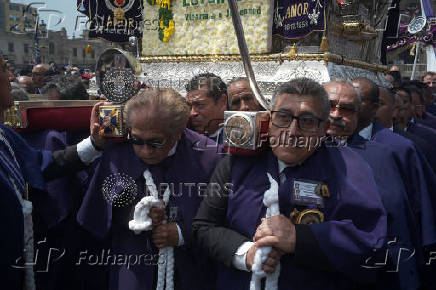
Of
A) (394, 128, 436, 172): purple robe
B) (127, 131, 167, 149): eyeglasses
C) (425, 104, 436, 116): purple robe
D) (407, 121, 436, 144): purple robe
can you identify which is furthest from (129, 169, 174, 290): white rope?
(425, 104, 436, 116): purple robe

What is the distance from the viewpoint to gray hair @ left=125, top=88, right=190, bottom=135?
186cm

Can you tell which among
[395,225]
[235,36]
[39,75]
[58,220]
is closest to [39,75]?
[39,75]

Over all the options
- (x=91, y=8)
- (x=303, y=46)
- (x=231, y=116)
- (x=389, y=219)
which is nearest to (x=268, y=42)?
(x=303, y=46)

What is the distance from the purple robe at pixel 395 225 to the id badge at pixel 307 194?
0.76 m

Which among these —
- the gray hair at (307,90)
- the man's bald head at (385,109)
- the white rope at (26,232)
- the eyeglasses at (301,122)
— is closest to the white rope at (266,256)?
the eyeglasses at (301,122)

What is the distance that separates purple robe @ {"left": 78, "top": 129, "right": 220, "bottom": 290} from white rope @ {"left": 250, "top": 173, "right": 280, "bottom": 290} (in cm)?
42

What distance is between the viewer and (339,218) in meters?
1.61

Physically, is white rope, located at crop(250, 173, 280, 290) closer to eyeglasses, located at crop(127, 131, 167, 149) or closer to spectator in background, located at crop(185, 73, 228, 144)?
eyeglasses, located at crop(127, 131, 167, 149)

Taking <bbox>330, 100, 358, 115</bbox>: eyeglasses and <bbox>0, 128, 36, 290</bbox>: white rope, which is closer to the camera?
<bbox>0, 128, 36, 290</bbox>: white rope

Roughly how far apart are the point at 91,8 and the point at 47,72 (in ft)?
5.12

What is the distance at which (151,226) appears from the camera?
71.2 inches

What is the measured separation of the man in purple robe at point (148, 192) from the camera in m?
1.86

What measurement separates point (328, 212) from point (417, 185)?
1.21 meters

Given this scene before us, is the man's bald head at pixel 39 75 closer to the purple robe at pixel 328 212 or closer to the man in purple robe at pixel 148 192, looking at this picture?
the man in purple robe at pixel 148 192
